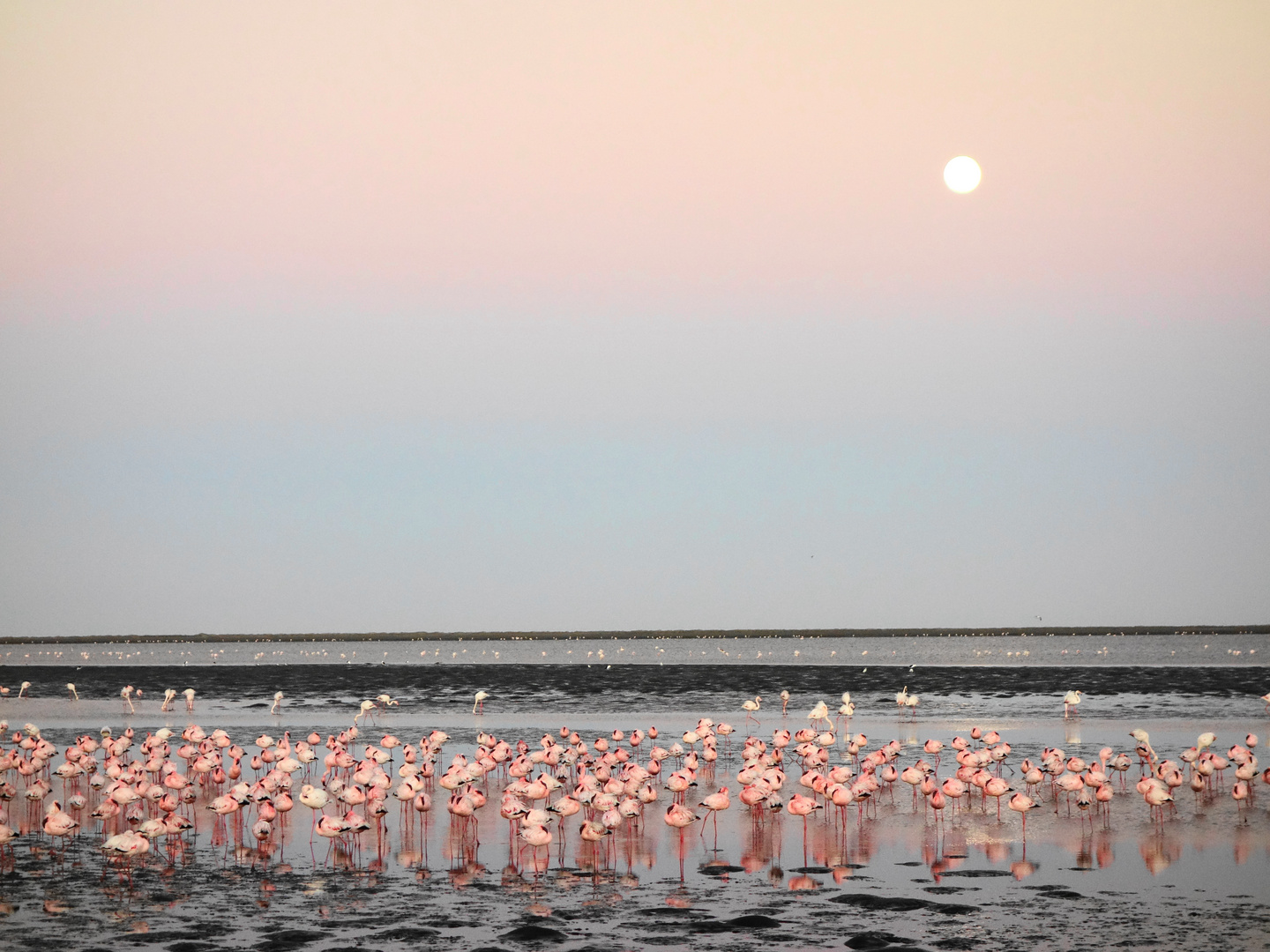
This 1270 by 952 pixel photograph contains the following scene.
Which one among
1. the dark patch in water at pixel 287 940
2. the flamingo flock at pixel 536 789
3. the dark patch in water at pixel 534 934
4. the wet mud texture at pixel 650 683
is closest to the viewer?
the dark patch in water at pixel 287 940

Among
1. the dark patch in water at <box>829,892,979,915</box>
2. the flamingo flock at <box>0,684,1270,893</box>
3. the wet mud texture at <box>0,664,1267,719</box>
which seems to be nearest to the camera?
the dark patch in water at <box>829,892,979,915</box>

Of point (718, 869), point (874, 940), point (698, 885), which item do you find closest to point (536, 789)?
point (718, 869)

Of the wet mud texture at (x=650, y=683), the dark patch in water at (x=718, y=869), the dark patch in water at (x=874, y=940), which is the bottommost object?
the wet mud texture at (x=650, y=683)

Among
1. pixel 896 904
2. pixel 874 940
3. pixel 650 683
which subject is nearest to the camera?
pixel 874 940

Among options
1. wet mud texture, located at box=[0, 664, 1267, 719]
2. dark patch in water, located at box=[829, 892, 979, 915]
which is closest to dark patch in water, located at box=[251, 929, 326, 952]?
dark patch in water, located at box=[829, 892, 979, 915]

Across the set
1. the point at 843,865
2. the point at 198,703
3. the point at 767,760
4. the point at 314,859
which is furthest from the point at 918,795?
the point at 198,703

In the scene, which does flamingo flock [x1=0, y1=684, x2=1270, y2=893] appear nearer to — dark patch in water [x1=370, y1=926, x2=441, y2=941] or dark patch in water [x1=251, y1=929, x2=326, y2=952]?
dark patch in water [x1=370, y1=926, x2=441, y2=941]

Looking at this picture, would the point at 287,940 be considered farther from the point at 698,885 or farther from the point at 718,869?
the point at 718,869

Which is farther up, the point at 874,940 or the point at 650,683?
the point at 874,940

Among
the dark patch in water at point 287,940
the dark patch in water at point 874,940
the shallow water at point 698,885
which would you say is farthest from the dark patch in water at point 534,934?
the dark patch in water at point 874,940

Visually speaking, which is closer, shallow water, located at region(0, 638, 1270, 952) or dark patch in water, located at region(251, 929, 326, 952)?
dark patch in water, located at region(251, 929, 326, 952)

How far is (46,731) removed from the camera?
32.9 metres

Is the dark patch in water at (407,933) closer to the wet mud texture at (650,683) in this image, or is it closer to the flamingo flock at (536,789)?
the flamingo flock at (536,789)

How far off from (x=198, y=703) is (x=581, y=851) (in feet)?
105
